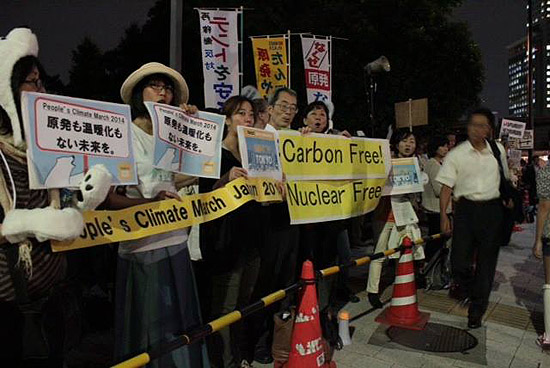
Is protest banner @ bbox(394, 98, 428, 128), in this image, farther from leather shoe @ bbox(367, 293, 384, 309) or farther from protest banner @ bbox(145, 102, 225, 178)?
protest banner @ bbox(145, 102, 225, 178)

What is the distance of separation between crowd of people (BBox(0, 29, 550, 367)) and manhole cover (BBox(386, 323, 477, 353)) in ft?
1.10

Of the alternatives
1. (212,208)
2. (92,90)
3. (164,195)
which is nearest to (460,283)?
(212,208)

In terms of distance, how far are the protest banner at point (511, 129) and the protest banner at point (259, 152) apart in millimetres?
10726

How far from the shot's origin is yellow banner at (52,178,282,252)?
93.4 inches

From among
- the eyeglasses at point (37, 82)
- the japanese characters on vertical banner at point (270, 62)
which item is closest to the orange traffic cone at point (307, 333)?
the eyeglasses at point (37, 82)

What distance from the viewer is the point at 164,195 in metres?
2.80

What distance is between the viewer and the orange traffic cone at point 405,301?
471cm

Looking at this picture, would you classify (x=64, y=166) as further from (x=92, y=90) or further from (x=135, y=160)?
(x=92, y=90)

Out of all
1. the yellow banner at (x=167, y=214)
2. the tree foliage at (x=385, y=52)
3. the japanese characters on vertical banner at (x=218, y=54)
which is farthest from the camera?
the tree foliage at (x=385, y=52)

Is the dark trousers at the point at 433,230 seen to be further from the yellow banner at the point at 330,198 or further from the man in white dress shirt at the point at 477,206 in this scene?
the yellow banner at the point at 330,198

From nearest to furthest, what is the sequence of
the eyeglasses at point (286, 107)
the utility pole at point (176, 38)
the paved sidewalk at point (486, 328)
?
the paved sidewalk at point (486, 328)
the eyeglasses at point (286, 107)
the utility pole at point (176, 38)

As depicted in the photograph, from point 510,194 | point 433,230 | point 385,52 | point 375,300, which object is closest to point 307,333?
point 375,300

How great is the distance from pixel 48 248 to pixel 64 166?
38cm

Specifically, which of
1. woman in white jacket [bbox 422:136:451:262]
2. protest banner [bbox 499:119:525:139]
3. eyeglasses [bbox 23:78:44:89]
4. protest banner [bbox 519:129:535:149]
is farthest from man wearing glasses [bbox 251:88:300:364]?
protest banner [bbox 519:129:535:149]
